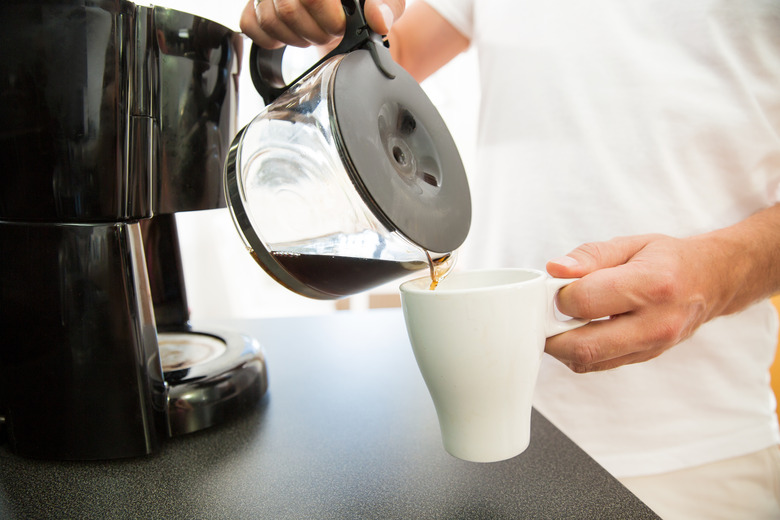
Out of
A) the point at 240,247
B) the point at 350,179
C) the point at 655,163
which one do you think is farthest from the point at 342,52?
the point at 240,247

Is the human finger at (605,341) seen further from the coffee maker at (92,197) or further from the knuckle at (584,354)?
the coffee maker at (92,197)

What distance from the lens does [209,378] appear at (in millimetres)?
497

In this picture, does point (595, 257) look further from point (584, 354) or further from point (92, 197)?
point (92, 197)

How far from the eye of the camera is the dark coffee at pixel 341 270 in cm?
38

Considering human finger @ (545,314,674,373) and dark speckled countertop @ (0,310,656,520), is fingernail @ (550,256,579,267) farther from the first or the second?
dark speckled countertop @ (0,310,656,520)

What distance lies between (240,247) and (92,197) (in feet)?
5.72

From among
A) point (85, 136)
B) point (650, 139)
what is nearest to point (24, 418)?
point (85, 136)

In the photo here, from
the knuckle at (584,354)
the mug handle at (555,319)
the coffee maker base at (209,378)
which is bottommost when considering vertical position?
the coffee maker base at (209,378)

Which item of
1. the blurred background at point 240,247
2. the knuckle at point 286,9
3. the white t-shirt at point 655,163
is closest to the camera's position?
the knuckle at point 286,9

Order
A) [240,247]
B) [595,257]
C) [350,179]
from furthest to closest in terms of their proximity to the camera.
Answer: [240,247], [595,257], [350,179]

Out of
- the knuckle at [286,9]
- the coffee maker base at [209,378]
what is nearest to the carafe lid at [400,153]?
the knuckle at [286,9]

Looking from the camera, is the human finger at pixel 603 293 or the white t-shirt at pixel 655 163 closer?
the human finger at pixel 603 293

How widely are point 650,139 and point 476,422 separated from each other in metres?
0.46

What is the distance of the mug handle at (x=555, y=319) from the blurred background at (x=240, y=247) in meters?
1.48
